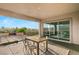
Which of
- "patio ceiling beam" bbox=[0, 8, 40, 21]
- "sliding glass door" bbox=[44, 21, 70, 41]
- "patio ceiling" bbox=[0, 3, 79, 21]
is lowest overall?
"sliding glass door" bbox=[44, 21, 70, 41]

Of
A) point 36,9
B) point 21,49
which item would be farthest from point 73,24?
point 21,49

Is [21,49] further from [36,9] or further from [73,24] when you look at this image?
[73,24]

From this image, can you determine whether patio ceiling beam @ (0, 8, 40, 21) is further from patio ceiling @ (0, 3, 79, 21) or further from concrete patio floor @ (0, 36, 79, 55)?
concrete patio floor @ (0, 36, 79, 55)

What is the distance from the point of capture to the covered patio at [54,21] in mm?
2061

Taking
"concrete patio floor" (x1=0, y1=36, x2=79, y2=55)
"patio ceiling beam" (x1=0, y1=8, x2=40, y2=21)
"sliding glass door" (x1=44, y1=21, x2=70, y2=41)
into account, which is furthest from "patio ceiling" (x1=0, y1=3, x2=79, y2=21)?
"concrete patio floor" (x1=0, y1=36, x2=79, y2=55)

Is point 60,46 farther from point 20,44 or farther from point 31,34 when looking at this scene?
point 20,44

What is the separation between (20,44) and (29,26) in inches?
19.5

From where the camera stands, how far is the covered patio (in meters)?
2.06

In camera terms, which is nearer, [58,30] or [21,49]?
[21,49]

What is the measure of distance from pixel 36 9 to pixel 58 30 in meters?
0.78

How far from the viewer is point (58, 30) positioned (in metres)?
2.29

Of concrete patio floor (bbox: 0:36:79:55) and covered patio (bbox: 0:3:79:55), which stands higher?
covered patio (bbox: 0:3:79:55)

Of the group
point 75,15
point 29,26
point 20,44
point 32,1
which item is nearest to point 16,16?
point 29,26
